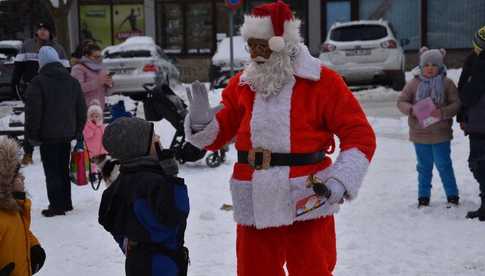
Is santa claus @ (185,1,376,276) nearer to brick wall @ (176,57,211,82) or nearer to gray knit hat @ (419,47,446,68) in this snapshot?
gray knit hat @ (419,47,446,68)

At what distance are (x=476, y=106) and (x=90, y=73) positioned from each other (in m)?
5.00

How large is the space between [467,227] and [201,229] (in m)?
2.36

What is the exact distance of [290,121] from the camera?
407 centimetres

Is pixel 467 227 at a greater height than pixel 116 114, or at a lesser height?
lesser

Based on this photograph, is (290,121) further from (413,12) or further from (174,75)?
(413,12)

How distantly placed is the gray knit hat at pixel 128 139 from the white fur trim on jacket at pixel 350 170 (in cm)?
89

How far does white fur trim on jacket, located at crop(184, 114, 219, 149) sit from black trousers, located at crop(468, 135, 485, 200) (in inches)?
154

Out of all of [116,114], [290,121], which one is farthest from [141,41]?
[290,121]

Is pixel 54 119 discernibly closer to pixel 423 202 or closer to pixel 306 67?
pixel 423 202

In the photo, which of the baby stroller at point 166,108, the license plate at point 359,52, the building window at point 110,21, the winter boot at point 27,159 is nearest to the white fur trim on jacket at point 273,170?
the baby stroller at point 166,108

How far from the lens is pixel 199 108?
165 inches

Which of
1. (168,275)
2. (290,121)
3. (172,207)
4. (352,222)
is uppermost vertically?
(290,121)

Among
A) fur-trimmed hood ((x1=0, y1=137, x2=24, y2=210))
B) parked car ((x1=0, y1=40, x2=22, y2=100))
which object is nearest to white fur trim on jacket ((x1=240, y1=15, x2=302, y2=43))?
fur-trimmed hood ((x1=0, y1=137, x2=24, y2=210))

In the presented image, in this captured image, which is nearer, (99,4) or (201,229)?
(201,229)
